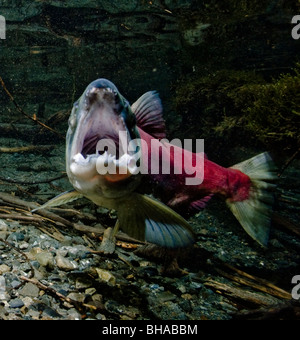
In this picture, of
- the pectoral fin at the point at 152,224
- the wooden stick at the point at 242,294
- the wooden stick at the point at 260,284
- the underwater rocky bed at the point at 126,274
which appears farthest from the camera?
the wooden stick at the point at 260,284

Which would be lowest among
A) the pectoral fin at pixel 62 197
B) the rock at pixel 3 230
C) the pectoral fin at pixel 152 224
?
the rock at pixel 3 230

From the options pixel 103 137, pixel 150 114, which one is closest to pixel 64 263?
pixel 103 137

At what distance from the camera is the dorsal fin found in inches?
104

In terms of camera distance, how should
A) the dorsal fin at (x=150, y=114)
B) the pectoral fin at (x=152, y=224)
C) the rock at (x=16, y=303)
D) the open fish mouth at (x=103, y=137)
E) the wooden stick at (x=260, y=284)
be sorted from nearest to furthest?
the open fish mouth at (x=103, y=137)
the rock at (x=16, y=303)
the pectoral fin at (x=152, y=224)
the dorsal fin at (x=150, y=114)
the wooden stick at (x=260, y=284)

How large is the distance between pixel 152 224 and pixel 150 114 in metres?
1.07

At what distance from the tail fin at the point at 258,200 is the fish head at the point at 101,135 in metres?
1.52

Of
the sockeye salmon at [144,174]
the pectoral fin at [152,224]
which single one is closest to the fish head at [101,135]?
the sockeye salmon at [144,174]

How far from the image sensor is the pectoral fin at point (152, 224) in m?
2.24

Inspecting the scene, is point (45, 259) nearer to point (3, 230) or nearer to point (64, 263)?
point (64, 263)

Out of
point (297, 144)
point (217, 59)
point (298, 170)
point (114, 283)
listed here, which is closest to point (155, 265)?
point (114, 283)

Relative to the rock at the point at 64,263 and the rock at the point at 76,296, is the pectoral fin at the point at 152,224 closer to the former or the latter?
the rock at the point at 76,296

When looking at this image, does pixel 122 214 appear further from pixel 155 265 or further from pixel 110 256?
pixel 155 265
